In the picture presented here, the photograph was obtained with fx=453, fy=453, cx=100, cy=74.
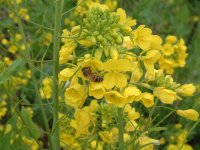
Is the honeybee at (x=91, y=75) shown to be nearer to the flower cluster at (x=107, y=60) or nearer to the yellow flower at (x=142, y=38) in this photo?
the flower cluster at (x=107, y=60)

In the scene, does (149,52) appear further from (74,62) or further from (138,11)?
(138,11)

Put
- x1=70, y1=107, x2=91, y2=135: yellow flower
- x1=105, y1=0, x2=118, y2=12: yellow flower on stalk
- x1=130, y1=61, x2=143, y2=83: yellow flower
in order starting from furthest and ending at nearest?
x1=105, y1=0, x2=118, y2=12: yellow flower on stalk, x1=70, y1=107, x2=91, y2=135: yellow flower, x1=130, y1=61, x2=143, y2=83: yellow flower

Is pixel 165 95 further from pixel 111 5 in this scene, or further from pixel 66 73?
pixel 111 5

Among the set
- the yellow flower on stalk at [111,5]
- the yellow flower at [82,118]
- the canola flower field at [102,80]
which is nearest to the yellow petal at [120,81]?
the canola flower field at [102,80]

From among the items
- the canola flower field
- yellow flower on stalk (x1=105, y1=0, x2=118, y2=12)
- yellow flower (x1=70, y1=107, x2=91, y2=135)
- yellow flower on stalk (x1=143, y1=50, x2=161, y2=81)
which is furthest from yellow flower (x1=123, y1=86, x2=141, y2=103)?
yellow flower on stalk (x1=105, y1=0, x2=118, y2=12)

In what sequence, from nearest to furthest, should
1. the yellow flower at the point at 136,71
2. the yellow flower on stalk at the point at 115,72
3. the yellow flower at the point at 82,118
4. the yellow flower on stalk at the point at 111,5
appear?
the yellow flower on stalk at the point at 115,72
the yellow flower at the point at 136,71
the yellow flower at the point at 82,118
the yellow flower on stalk at the point at 111,5

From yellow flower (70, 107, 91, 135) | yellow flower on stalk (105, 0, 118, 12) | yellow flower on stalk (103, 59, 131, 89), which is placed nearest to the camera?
yellow flower on stalk (103, 59, 131, 89)

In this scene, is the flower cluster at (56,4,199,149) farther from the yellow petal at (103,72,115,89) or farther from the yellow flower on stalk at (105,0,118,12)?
the yellow flower on stalk at (105,0,118,12)
